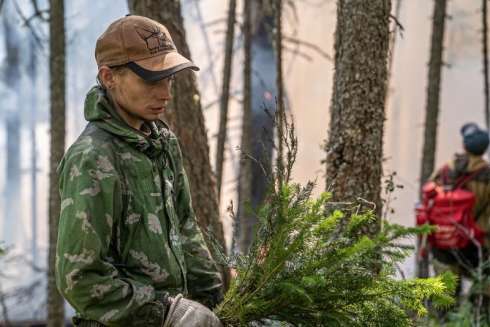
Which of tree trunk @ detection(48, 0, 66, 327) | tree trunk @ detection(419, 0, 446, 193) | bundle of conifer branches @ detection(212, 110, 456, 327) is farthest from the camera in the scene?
tree trunk @ detection(419, 0, 446, 193)

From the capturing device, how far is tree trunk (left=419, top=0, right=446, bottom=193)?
7.11m

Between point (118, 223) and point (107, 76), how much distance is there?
0.57 meters

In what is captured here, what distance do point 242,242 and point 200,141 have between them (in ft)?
12.4

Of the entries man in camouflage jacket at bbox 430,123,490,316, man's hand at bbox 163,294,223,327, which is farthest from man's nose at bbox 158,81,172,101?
man in camouflage jacket at bbox 430,123,490,316

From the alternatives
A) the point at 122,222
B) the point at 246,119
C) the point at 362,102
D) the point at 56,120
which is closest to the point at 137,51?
the point at 122,222

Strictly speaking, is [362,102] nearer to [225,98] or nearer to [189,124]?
[189,124]

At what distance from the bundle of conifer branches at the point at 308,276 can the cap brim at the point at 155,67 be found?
0.54 meters

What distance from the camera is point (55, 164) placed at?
6.00 metres

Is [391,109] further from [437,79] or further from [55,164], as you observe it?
[55,164]

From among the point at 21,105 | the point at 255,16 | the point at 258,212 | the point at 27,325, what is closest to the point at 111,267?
the point at 258,212

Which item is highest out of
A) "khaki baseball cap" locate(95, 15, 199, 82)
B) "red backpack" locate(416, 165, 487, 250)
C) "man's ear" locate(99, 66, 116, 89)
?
"khaki baseball cap" locate(95, 15, 199, 82)

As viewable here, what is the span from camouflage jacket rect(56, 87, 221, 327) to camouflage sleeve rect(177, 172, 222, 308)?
74 millimetres

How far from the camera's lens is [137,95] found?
7.65 ft

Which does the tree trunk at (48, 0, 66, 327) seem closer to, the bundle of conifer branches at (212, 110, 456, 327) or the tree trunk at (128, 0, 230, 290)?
the tree trunk at (128, 0, 230, 290)
